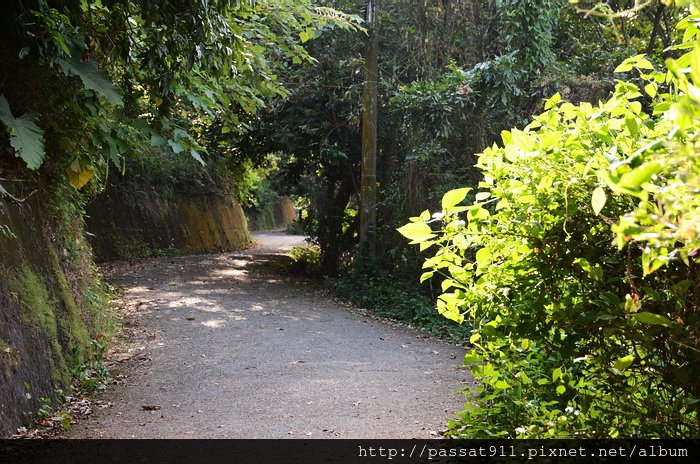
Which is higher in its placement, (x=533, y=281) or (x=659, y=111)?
(x=659, y=111)

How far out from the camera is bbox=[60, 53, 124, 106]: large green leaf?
5.96m

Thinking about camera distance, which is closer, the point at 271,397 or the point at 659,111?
the point at 659,111

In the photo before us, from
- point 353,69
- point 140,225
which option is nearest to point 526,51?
point 353,69

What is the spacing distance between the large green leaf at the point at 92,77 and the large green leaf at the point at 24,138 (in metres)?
0.57

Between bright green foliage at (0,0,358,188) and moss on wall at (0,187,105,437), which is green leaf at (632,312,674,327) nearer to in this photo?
moss on wall at (0,187,105,437)

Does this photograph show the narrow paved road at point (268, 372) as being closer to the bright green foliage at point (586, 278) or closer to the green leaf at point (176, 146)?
the bright green foliage at point (586, 278)

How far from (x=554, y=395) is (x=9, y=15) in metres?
5.55

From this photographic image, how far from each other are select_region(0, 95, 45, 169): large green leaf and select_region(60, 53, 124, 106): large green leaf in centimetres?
57

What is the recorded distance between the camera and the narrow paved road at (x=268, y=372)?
19.4 ft

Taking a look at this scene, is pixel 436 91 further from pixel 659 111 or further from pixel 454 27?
pixel 659 111

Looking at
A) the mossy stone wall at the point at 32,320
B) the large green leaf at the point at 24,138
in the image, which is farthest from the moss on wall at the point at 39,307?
the large green leaf at the point at 24,138

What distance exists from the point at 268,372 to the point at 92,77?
153 inches

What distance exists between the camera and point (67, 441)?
5.42 m

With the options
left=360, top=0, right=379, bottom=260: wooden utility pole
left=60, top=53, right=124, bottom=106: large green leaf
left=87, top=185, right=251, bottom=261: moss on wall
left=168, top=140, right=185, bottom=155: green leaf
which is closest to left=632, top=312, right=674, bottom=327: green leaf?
left=60, top=53, right=124, bottom=106: large green leaf
